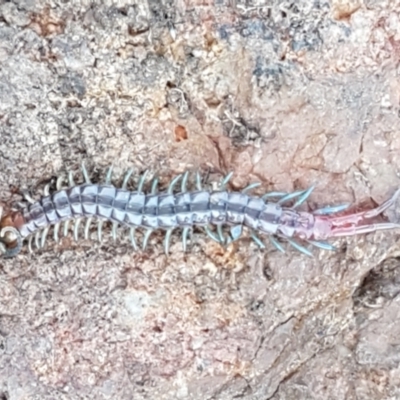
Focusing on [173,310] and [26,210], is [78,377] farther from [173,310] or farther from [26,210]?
[26,210]

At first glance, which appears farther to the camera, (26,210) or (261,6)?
(26,210)

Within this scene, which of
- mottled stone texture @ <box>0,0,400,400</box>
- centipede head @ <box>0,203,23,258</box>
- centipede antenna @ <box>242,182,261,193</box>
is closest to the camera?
mottled stone texture @ <box>0,0,400,400</box>

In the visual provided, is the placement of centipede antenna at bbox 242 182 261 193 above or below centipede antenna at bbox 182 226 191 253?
above

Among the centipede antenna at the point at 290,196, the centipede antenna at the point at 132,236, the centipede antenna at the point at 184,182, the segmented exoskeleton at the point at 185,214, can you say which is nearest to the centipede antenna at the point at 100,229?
the segmented exoskeleton at the point at 185,214

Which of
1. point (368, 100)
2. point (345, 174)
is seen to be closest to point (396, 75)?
point (368, 100)

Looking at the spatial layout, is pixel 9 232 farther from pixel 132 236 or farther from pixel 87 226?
pixel 132 236

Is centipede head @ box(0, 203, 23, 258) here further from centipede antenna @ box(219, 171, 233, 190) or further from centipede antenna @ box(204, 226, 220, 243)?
centipede antenna @ box(219, 171, 233, 190)

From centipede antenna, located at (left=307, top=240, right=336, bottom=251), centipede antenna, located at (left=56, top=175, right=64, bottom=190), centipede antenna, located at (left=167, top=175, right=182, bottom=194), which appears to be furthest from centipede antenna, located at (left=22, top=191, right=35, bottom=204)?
centipede antenna, located at (left=307, top=240, right=336, bottom=251)

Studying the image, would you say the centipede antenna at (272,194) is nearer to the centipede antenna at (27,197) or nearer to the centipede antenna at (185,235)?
the centipede antenna at (185,235)
